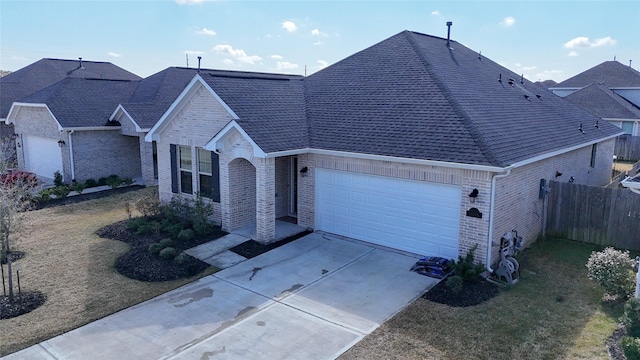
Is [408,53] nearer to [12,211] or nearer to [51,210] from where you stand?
[12,211]

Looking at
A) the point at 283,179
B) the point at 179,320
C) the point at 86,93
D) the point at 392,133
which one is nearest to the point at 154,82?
the point at 86,93

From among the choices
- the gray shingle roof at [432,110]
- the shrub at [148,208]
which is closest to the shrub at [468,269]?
the gray shingle roof at [432,110]

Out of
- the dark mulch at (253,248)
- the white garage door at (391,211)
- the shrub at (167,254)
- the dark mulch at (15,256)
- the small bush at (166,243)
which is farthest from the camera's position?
the small bush at (166,243)

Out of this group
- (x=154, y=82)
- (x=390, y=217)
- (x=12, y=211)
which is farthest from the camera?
(x=154, y=82)

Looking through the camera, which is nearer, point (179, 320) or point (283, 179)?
point (179, 320)

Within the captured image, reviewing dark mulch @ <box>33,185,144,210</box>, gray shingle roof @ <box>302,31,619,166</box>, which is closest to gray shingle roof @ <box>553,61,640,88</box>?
gray shingle roof @ <box>302,31,619,166</box>

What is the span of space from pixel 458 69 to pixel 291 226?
27.1 feet

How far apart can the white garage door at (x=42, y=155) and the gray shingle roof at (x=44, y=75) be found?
5655 mm

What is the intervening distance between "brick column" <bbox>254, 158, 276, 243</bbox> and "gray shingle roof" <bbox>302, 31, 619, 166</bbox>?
5.83ft

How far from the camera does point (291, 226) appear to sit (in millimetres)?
14250

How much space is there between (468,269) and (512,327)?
6.36 ft

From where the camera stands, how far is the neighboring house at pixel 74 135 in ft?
70.0

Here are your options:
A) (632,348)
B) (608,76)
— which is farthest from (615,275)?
(608,76)

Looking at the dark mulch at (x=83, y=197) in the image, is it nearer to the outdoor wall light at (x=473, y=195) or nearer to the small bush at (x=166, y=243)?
the small bush at (x=166, y=243)
